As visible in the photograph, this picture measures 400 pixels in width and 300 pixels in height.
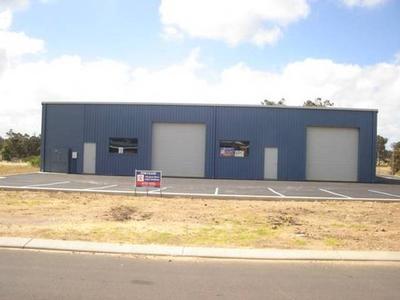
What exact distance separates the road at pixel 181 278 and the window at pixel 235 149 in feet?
86.1

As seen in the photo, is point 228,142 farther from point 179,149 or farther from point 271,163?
point 179,149

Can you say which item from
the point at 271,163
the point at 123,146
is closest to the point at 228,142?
the point at 271,163

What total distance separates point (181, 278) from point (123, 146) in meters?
29.1

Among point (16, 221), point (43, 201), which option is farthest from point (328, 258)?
point (43, 201)

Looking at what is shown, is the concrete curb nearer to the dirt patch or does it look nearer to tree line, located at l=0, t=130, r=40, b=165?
the dirt patch

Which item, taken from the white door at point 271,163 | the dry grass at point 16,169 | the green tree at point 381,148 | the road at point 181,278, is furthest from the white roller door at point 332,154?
the green tree at point 381,148

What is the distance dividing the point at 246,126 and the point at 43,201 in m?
20.4

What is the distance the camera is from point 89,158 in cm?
3634

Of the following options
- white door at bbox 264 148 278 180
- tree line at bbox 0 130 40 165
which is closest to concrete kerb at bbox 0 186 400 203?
white door at bbox 264 148 278 180

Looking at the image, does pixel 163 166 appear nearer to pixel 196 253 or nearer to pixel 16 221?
pixel 16 221

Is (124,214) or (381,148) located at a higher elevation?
(381,148)

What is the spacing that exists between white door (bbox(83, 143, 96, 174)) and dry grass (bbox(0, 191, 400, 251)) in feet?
55.3

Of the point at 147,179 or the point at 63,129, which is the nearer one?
the point at 147,179

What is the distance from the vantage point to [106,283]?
23.2 feet
